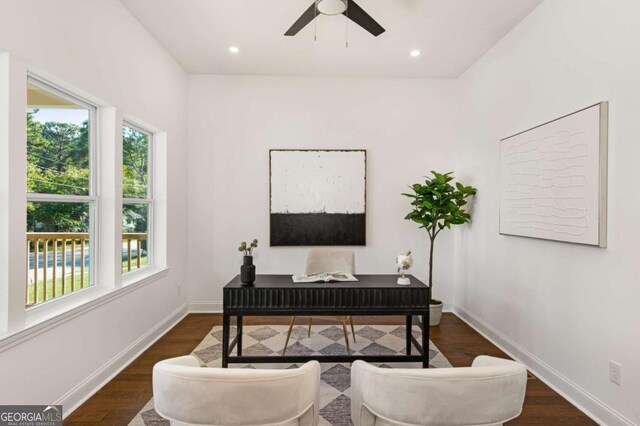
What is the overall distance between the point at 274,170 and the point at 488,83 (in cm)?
262

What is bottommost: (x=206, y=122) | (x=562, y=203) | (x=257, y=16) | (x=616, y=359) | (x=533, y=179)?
(x=616, y=359)

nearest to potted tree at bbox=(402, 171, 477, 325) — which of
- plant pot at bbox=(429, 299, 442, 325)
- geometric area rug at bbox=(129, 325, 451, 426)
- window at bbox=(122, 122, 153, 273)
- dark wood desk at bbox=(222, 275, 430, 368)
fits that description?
plant pot at bbox=(429, 299, 442, 325)

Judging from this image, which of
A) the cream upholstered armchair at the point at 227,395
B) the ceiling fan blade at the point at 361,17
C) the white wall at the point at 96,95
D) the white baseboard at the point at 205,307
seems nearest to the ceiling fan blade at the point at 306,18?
the ceiling fan blade at the point at 361,17

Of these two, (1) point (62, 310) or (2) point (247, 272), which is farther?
(2) point (247, 272)

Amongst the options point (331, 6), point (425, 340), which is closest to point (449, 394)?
point (425, 340)

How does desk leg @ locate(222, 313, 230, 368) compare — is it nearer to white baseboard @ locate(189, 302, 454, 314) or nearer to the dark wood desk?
the dark wood desk

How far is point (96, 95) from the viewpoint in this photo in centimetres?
255

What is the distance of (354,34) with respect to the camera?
3.35 metres

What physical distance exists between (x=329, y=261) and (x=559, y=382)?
81.2 inches

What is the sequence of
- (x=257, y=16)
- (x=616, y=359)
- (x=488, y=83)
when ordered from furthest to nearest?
(x=488, y=83), (x=257, y=16), (x=616, y=359)

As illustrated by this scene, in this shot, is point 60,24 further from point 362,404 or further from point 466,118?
point 466,118

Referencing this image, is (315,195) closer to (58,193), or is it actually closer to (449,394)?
(58,193)

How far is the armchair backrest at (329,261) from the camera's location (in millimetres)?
3451

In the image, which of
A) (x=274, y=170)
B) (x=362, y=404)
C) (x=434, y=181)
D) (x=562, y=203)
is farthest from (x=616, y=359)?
(x=274, y=170)
